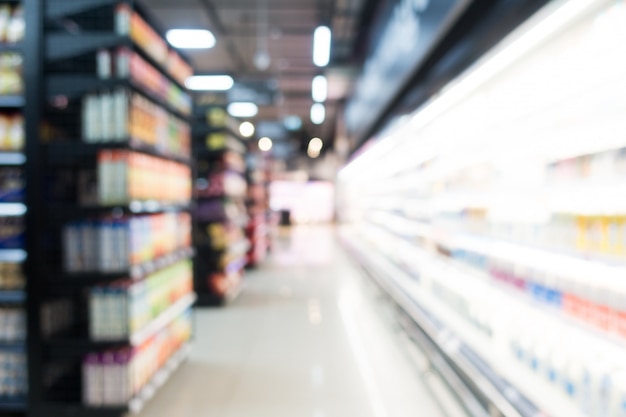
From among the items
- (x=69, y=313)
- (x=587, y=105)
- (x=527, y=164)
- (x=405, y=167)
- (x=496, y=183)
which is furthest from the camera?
(x=405, y=167)

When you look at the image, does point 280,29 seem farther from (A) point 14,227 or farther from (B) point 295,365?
(A) point 14,227

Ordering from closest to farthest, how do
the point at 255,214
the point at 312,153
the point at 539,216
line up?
1. the point at 539,216
2. the point at 255,214
3. the point at 312,153

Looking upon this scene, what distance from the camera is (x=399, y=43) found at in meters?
5.41

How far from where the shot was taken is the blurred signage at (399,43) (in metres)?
3.79

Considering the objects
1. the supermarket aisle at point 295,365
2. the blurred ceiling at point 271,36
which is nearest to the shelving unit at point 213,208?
the supermarket aisle at point 295,365

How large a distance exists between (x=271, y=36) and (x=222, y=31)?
3.24 ft

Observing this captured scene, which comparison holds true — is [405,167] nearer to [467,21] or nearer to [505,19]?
[467,21]

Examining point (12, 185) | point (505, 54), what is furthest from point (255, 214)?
point (505, 54)

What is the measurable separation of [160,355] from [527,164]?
2.82 meters

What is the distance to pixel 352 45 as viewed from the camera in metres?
11.2

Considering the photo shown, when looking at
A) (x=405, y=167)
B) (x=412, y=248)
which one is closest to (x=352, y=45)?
(x=405, y=167)

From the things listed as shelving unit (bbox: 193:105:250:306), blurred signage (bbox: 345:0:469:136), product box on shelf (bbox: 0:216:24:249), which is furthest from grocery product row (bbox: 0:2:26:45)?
shelving unit (bbox: 193:105:250:306)

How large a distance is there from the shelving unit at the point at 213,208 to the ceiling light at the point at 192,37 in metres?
1.03

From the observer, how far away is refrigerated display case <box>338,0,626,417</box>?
1992mm
